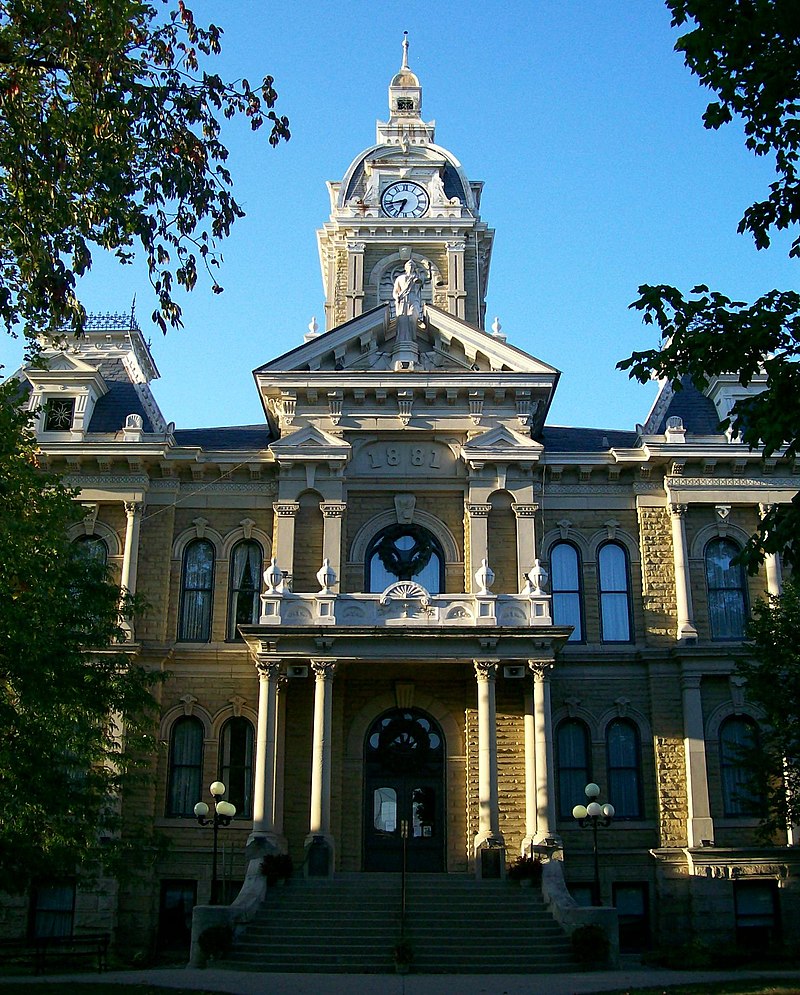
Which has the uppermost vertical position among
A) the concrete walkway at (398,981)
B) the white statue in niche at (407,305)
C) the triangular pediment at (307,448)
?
the white statue in niche at (407,305)

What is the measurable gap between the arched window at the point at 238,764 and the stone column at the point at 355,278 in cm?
1267

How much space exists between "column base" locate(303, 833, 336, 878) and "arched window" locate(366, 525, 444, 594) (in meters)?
6.75

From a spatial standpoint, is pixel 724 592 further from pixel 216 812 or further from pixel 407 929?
pixel 216 812

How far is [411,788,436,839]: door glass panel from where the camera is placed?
27094mm

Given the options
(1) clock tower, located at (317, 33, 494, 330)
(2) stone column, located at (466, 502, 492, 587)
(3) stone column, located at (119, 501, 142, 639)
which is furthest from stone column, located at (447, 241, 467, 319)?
(3) stone column, located at (119, 501, 142, 639)

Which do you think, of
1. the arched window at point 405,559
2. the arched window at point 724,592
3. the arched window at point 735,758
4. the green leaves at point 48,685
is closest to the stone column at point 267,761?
the green leaves at point 48,685

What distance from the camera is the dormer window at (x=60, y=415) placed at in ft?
100

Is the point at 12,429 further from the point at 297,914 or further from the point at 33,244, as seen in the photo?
the point at 297,914

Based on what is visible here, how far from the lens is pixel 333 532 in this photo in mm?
28391

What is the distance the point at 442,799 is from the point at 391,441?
8887 millimetres

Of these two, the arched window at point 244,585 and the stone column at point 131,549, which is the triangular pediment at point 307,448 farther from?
the stone column at point 131,549

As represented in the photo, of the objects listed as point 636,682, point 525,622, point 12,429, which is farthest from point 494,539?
point 12,429

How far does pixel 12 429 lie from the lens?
20000 millimetres

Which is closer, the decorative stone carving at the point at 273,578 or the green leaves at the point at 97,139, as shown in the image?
the green leaves at the point at 97,139
